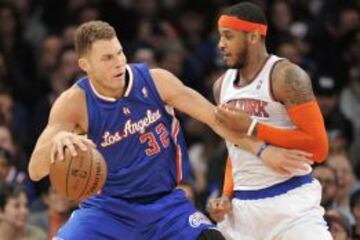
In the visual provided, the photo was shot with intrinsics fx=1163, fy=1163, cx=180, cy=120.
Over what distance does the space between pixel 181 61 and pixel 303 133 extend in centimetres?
582

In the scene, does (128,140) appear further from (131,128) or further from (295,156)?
(295,156)

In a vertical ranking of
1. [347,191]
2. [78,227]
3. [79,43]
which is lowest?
[347,191]

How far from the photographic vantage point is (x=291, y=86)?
24.1 ft

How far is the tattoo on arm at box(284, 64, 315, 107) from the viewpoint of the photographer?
7.34 m

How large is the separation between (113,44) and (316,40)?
21.4 ft

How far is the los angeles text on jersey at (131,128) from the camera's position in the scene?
7488mm

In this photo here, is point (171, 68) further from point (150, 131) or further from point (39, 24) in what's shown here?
point (150, 131)

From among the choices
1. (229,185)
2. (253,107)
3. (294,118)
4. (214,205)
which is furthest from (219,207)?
(294,118)

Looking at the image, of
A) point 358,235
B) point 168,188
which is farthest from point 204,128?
point 168,188

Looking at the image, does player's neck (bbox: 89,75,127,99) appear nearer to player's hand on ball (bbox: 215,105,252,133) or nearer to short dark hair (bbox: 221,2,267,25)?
player's hand on ball (bbox: 215,105,252,133)

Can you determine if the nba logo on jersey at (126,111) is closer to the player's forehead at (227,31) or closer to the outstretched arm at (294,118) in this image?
the outstretched arm at (294,118)

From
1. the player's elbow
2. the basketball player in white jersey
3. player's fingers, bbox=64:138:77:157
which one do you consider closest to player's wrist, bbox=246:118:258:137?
the basketball player in white jersey

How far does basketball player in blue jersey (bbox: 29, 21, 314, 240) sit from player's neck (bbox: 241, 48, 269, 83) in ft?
1.15

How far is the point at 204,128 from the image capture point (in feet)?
39.1
